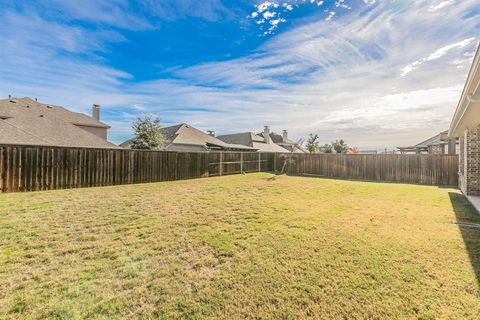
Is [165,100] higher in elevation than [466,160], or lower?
higher

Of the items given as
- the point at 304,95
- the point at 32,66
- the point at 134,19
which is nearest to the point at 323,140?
the point at 304,95

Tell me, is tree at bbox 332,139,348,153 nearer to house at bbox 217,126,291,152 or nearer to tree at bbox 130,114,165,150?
house at bbox 217,126,291,152

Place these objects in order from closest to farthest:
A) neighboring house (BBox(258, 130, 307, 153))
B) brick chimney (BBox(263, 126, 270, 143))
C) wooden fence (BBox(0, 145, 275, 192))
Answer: wooden fence (BBox(0, 145, 275, 192)) → brick chimney (BBox(263, 126, 270, 143)) → neighboring house (BBox(258, 130, 307, 153))

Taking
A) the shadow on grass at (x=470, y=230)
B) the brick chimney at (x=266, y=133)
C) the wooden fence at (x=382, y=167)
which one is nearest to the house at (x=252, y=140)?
the brick chimney at (x=266, y=133)

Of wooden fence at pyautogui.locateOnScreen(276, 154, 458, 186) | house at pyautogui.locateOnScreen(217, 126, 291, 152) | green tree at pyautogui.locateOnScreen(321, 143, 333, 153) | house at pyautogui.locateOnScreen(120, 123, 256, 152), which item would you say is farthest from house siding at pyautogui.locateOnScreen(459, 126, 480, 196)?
green tree at pyautogui.locateOnScreen(321, 143, 333, 153)

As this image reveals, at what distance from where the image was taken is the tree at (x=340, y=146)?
114ft

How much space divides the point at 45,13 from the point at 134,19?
270cm

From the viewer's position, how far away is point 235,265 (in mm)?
2730

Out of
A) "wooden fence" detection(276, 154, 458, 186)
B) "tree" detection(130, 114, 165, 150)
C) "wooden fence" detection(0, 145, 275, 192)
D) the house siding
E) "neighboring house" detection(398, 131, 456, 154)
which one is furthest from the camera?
"tree" detection(130, 114, 165, 150)

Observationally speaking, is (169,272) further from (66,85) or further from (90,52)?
(66,85)

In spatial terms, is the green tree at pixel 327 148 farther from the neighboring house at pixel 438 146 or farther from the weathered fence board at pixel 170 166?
the weathered fence board at pixel 170 166

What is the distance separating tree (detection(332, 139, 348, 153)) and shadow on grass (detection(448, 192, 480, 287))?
29.3 m

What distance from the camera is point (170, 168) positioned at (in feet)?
38.1

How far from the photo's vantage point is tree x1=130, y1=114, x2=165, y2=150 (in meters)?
18.0
